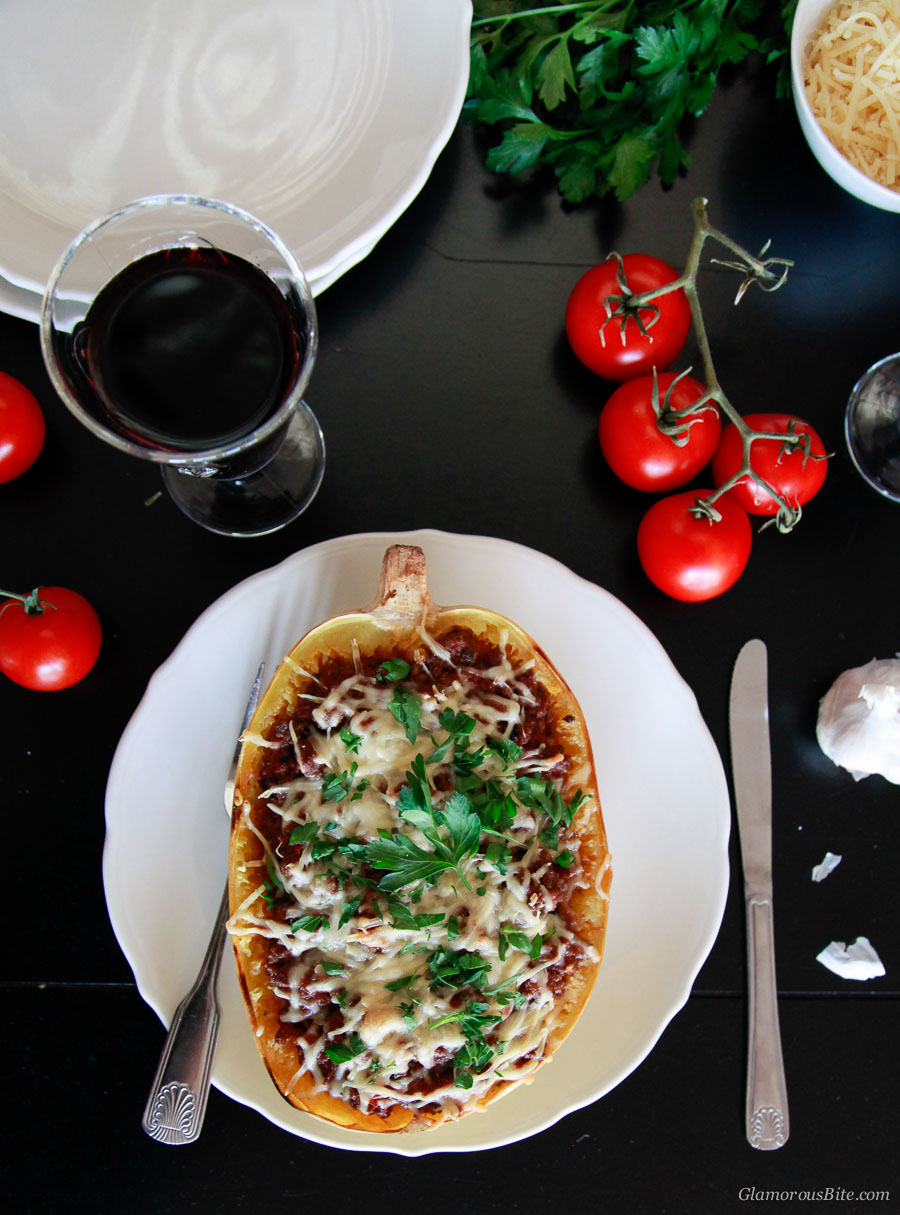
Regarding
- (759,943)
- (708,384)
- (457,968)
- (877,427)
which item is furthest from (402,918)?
(877,427)

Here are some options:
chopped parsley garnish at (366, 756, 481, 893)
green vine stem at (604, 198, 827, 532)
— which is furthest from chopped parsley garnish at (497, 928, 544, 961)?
green vine stem at (604, 198, 827, 532)

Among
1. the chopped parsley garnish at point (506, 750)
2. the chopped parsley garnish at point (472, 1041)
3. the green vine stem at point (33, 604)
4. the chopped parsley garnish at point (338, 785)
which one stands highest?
the green vine stem at point (33, 604)

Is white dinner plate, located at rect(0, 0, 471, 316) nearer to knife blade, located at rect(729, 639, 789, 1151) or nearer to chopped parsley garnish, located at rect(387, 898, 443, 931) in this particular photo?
chopped parsley garnish, located at rect(387, 898, 443, 931)

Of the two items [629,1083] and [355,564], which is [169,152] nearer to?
[355,564]

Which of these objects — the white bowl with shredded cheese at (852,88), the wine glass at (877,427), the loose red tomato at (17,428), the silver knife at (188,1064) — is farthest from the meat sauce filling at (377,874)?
the white bowl with shredded cheese at (852,88)

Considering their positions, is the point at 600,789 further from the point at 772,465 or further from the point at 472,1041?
the point at 772,465

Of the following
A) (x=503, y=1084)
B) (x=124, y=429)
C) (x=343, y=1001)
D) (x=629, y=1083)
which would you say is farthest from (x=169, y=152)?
(x=629, y=1083)

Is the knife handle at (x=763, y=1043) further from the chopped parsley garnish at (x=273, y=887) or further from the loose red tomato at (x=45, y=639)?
the loose red tomato at (x=45, y=639)
